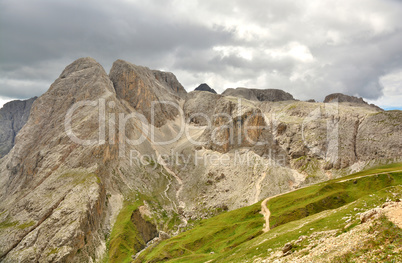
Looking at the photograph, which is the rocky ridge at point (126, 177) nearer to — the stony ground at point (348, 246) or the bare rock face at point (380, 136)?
the bare rock face at point (380, 136)

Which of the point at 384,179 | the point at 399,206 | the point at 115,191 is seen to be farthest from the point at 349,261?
the point at 115,191

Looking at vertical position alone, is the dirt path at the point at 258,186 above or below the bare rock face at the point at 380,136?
below

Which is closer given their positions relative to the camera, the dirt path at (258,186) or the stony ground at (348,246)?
the stony ground at (348,246)

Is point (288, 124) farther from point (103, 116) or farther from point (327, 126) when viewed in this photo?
point (103, 116)

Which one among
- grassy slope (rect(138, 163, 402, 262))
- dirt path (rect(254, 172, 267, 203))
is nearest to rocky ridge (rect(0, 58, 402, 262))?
dirt path (rect(254, 172, 267, 203))

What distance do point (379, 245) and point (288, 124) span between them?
179 meters

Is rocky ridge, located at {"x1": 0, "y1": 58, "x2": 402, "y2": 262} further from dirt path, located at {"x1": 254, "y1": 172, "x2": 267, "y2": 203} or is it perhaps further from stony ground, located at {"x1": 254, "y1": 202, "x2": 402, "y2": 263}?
stony ground, located at {"x1": 254, "y1": 202, "x2": 402, "y2": 263}

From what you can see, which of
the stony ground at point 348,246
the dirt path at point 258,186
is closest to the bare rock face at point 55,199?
the dirt path at point 258,186

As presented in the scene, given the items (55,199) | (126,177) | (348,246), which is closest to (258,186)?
(126,177)

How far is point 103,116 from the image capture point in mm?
194625

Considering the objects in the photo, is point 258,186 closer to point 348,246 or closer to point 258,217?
point 258,217

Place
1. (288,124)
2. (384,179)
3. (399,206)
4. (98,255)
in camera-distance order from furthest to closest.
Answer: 1. (288,124)
2. (98,255)
3. (384,179)
4. (399,206)

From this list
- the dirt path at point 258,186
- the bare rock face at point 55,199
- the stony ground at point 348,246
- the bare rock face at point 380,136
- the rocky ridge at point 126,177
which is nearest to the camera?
the stony ground at point 348,246

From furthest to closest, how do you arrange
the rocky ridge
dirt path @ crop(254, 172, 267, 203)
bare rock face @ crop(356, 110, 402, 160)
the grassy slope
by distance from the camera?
dirt path @ crop(254, 172, 267, 203) < bare rock face @ crop(356, 110, 402, 160) < the rocky ridge < the grassy slope
